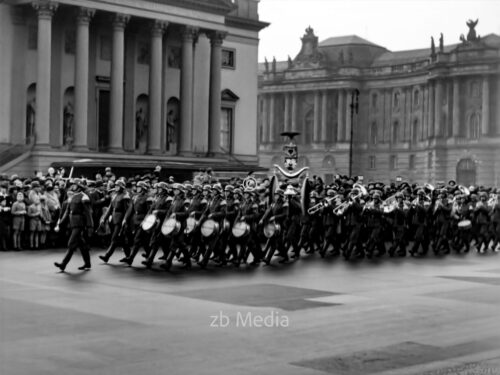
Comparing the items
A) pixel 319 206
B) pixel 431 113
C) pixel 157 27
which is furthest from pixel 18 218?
pixel 431 113

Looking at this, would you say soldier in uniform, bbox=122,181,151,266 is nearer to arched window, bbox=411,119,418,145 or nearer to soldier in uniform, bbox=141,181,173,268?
soldier in uniform, bbox=141,181,173,268

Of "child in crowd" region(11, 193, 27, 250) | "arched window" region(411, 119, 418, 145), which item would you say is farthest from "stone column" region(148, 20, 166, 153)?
"arched window" region(411, 119, 418, 145)

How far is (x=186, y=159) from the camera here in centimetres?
5034

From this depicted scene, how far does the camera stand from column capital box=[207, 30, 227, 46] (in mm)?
53781

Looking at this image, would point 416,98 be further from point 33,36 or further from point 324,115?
point 33,36

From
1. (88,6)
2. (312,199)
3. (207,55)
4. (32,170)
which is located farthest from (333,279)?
(207,55)

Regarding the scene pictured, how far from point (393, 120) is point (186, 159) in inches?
2989

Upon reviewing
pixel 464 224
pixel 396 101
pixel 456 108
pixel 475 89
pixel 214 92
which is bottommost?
pixel 464 224

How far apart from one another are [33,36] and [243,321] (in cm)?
3513

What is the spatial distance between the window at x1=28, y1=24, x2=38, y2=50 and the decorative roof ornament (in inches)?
3316

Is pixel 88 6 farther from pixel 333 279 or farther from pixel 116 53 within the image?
pixel 333 279

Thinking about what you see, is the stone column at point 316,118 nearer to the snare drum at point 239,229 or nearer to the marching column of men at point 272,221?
the marching column of men at point 272,221

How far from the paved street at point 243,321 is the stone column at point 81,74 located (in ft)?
80.3

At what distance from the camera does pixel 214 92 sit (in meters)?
54.3
